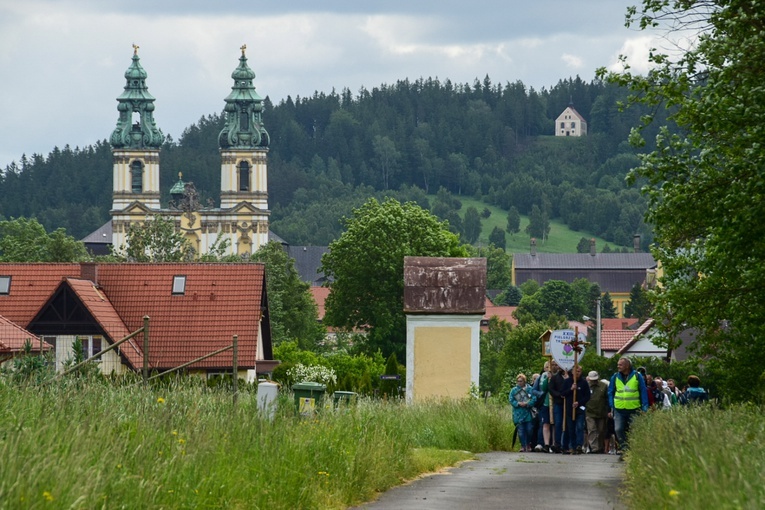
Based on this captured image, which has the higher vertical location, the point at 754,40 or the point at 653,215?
the point at 754,40

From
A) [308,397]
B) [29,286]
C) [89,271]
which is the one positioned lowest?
[308,397]

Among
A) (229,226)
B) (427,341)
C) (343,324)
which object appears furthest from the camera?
(229,226)

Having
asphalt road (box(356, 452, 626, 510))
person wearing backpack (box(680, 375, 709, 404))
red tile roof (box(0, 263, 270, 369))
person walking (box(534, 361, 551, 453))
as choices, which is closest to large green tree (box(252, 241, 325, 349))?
red tile roof (box(0, 263, 270, 369))

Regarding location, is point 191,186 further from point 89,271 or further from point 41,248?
point 89,271

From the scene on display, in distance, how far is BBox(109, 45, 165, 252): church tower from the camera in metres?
170

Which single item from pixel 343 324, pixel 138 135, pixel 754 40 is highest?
pixel 138 135

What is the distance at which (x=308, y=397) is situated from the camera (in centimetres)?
1877

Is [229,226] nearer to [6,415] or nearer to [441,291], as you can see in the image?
[441,291]

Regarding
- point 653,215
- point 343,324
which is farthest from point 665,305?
point 343,324

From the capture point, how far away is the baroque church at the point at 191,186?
168875mm

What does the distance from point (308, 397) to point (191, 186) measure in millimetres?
154814

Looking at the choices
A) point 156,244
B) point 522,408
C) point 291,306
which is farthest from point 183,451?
point 156,244

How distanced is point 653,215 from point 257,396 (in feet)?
19.6

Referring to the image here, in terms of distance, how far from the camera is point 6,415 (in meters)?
12.3
